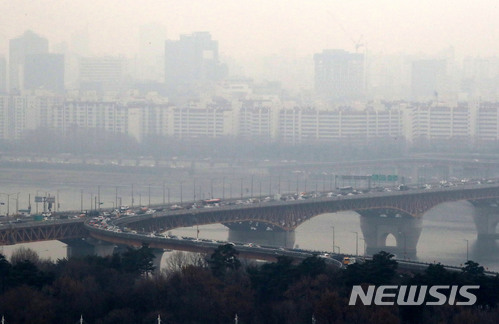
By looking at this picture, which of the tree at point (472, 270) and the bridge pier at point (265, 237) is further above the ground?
the tree at point (472, 270)

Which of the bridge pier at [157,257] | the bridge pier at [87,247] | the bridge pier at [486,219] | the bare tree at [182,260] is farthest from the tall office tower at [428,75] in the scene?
the bare tree at [182,260]

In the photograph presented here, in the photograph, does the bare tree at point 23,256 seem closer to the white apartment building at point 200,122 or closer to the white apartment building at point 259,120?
the white apartment building at point 259,120

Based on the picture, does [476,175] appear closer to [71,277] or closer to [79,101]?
[79,101]

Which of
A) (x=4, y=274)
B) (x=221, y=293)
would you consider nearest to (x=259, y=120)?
(x=4, y=274)

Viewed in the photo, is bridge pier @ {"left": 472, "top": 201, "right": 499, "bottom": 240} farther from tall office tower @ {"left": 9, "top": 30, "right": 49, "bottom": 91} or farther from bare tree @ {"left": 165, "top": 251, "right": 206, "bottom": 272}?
tall office tower @ {"left": 9, "top": 30, "right": 49, "bottom": 91}

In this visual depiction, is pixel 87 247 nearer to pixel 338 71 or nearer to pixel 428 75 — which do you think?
pixel 338 71

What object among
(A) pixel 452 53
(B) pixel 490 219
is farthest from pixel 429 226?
(A) pixel 452 53
